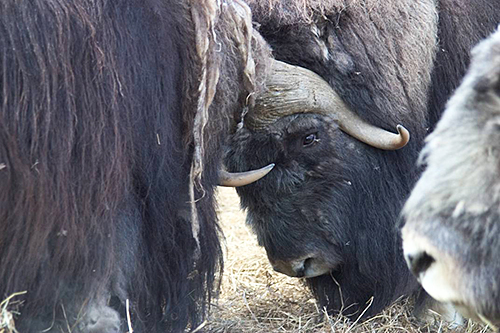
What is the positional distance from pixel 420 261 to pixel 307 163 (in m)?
1.20

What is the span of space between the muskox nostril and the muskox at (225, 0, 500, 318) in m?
1.14

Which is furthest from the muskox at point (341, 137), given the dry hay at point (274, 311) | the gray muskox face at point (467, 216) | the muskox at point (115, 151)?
the gray muskox face at point (467, 216)

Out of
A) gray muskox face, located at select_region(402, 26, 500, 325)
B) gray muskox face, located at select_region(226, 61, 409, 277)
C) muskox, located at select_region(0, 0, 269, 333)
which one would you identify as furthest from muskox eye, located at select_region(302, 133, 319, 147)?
gray muskox face, located at select_region(402, 26, 500, 325)

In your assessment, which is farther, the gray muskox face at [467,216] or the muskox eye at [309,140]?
the muskox eye at [309,140]

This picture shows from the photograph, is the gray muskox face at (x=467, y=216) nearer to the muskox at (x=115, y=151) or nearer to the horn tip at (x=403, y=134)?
the muskox at (x=115, y=151)

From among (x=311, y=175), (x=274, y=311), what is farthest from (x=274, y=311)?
(x=311, y=175)

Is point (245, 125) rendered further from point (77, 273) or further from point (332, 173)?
point (77, 273)

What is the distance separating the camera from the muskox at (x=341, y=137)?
284 cm

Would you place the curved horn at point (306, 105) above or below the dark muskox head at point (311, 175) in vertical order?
above

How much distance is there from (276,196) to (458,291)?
1261mm

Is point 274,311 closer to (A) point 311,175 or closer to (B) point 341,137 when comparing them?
(A) point 311,175

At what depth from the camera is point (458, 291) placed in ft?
5.50

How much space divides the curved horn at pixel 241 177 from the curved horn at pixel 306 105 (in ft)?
0.63

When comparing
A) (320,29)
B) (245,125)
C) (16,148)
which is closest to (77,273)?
(16,148)
